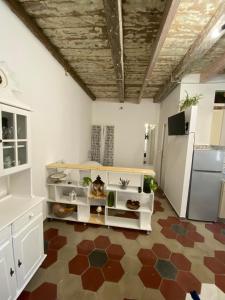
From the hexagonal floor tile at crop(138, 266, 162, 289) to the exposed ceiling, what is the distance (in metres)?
2.69

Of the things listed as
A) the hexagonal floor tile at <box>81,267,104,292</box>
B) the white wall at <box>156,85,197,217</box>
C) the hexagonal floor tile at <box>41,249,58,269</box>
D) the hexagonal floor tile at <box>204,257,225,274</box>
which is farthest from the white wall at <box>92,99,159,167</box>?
the hexagonal floor tile at <box>81,267,104,292</box>

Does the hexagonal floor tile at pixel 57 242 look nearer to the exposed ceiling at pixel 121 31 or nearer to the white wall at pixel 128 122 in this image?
the exposed ceiling at pixel 121 31

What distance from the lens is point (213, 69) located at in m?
2.77

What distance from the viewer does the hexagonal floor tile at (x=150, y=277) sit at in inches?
62.5

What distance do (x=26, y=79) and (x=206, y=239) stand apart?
3.40 m

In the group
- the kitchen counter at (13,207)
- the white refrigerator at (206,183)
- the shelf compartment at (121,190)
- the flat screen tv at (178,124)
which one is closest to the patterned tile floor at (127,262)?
the white refrigerator at (206,183)

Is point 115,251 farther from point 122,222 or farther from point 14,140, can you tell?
point 14,140

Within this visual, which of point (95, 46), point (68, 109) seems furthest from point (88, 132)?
point (95, 46)

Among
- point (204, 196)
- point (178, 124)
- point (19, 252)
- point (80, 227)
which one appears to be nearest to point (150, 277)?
point (80, 227)

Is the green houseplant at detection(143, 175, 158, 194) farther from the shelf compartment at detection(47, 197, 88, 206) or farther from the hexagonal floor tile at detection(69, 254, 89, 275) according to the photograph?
the hexagonal floor tile at detection(69, 254, 89, 275)

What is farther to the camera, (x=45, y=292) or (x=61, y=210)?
(x=61, y=210)

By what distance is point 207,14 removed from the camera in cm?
173

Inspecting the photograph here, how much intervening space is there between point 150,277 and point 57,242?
1.25 metres

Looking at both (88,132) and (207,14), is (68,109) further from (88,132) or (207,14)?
(207,14)
